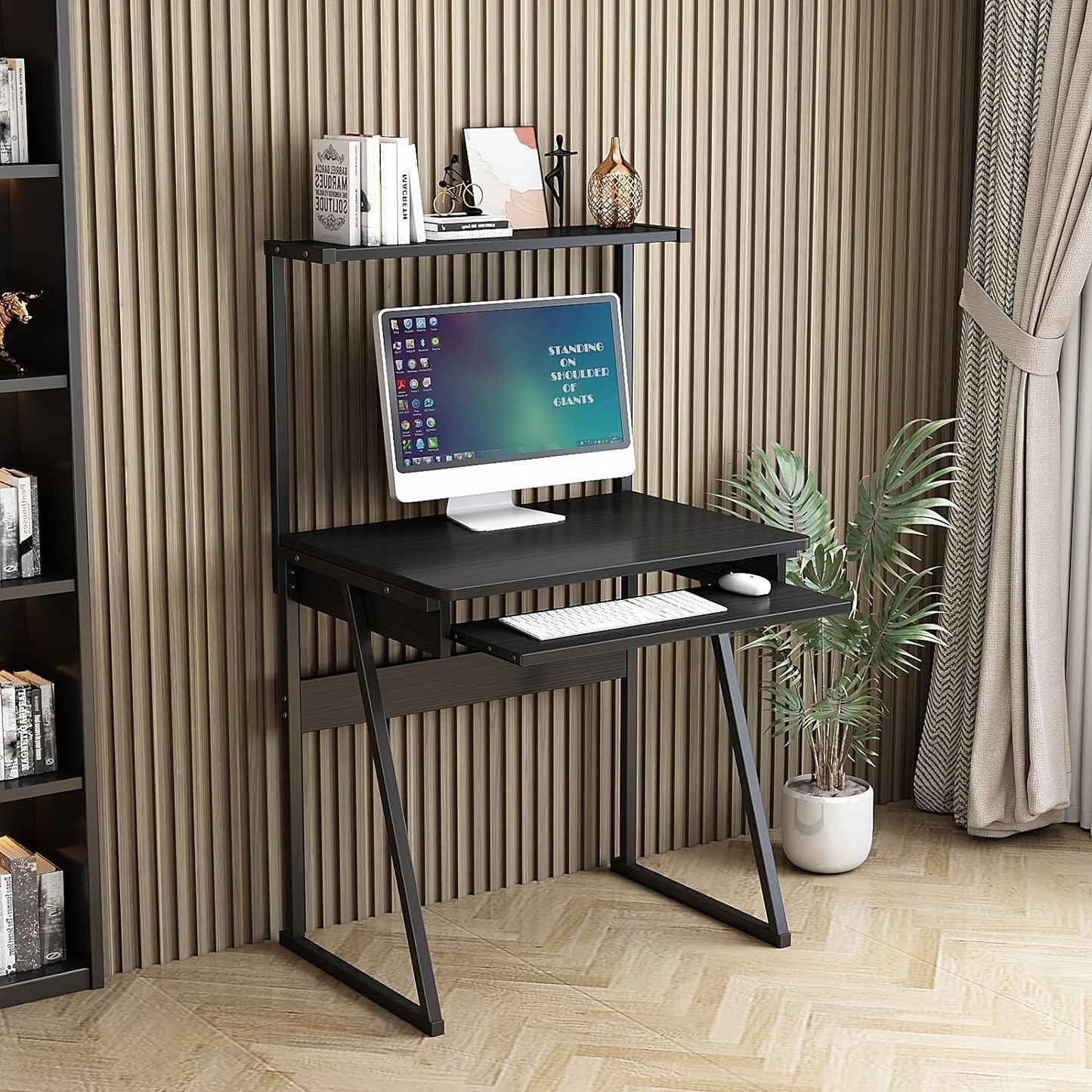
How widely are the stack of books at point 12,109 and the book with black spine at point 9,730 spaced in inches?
36.7

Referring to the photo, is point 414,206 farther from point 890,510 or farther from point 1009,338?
point 1009,338

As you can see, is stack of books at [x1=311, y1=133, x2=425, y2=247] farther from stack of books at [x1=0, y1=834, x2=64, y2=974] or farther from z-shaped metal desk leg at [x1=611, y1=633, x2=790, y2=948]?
stack of books at [x1=0, y1=834, x2=64, y2=974]

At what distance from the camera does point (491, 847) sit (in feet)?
12.3

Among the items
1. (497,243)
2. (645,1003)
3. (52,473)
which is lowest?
(645,1003)

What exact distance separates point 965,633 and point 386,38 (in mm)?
1897

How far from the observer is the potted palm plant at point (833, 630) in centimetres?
378

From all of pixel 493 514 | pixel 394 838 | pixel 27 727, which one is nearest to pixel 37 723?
pixel 27 727

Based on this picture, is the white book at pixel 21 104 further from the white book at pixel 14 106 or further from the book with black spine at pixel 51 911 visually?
the book with black spine at pixel 51 911

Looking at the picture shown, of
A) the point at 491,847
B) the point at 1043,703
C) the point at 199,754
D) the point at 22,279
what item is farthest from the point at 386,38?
the point at 1043,703

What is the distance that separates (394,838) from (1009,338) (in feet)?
5.91

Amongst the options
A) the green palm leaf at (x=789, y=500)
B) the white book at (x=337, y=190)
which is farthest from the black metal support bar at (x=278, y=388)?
the green palm leaf at (x=789, y=500)

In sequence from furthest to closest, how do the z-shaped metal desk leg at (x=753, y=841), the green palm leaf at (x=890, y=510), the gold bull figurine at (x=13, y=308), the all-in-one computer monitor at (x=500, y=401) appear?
the green palm leaf at (x=890, y=510) < the z-shaped metal desk leg at (x=753, y=841) < the all-in-one computer monitor at (x=500, y=401) < the gold bull figurine at (x=13, y=308)

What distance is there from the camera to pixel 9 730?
314cm

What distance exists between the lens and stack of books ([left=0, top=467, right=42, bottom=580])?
10.1ft
